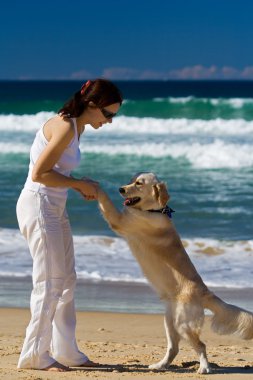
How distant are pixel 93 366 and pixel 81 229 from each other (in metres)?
5.82

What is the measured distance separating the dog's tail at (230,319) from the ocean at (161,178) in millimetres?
2264

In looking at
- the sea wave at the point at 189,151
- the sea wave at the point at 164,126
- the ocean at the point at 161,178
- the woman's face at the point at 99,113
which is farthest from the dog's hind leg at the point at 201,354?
the sea wave at the point at 164,126

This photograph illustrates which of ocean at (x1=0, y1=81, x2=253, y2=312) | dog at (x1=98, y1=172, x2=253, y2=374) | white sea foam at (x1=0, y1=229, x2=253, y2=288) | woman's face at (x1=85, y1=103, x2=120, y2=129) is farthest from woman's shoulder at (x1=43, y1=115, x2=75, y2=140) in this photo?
white sea foam at (x1=0, y1=229, x2=253, y2=288)

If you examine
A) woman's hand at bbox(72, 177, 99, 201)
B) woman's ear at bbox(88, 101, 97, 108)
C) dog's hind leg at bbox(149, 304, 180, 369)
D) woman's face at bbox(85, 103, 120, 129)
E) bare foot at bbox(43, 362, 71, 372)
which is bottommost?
bare foot at bbox(43, 362, 71, 372)

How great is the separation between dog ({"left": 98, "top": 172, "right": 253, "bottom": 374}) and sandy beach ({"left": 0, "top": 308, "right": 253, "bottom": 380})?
0.29m

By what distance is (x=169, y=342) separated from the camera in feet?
17.7

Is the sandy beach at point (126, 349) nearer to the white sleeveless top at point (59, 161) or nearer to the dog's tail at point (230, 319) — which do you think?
the dog's tail at point (230, 319)

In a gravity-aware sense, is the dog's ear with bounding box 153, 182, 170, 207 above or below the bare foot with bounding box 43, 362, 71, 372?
above

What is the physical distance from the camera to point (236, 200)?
46.0 ft

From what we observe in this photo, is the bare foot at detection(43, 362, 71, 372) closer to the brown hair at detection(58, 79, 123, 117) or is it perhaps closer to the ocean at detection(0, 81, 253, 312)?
the brown hair at detection(58, 79, 123, 117)

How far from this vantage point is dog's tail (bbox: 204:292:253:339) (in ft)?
17.1

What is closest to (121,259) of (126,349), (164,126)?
(126,349)

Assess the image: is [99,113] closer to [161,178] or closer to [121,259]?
[121,259]

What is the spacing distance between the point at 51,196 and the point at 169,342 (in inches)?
48.1
